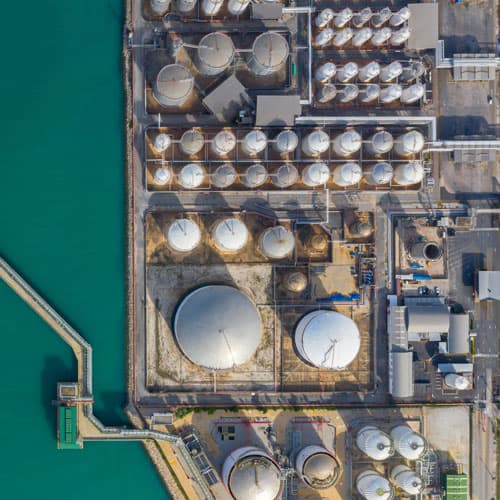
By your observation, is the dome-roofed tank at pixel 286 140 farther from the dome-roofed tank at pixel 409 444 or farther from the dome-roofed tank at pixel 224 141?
the dome-roofed tank at pixel 409 444

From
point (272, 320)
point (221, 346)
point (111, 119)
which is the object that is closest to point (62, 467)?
point (221, 346)

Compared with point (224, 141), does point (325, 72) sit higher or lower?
higher

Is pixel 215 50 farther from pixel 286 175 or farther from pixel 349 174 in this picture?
pixel 349 174

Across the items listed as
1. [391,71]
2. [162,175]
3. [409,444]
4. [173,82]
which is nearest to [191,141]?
[162,175]

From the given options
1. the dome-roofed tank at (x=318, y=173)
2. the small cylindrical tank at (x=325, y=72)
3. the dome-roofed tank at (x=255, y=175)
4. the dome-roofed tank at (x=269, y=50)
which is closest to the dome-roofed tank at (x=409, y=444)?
the dome-roofed tank at (x=318, y=173)

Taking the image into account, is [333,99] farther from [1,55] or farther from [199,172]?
[1,55]

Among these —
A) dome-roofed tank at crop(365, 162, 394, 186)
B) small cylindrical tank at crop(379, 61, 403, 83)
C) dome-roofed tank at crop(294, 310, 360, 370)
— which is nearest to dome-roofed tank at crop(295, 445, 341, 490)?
dome-roofed tank at crop(294, 310, 360, 370)

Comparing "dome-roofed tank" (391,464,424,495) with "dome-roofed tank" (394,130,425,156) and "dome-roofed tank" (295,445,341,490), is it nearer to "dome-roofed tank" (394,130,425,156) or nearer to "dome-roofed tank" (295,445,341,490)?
"dome-roofed tank" (295,445,341,490)
